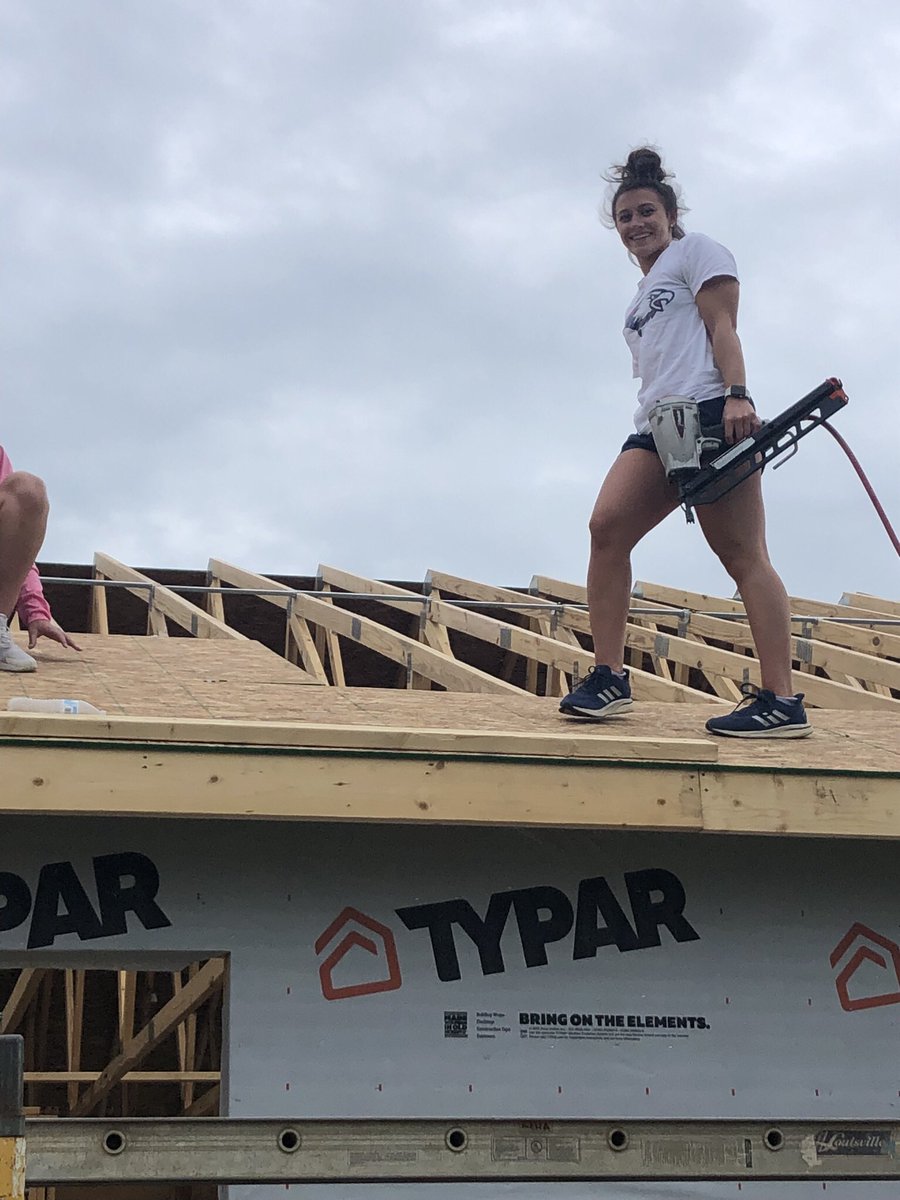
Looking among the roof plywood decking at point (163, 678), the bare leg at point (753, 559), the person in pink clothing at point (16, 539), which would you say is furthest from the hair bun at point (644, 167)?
the person in pink clothing at point (16, 539)

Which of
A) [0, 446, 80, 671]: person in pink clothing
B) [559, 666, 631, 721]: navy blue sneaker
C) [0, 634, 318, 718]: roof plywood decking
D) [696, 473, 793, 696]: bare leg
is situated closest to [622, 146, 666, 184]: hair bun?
[696, 473, 793, 696]: bare leg

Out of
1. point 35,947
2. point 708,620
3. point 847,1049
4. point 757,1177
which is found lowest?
point 757,1177

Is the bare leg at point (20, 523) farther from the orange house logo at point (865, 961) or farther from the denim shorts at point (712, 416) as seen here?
the orange house logo at point (865, 961)

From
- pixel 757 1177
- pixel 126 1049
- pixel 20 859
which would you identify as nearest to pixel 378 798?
pixel 20 859

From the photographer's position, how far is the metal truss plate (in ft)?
9.86

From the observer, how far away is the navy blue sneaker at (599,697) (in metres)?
4.75

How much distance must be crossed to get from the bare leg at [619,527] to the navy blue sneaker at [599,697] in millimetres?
82

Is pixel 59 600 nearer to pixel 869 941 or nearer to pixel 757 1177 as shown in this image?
pixel 869 941

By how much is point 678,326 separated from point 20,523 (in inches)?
90.4

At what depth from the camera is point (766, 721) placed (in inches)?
187

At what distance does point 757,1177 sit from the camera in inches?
130

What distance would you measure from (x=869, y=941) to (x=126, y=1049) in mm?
5499

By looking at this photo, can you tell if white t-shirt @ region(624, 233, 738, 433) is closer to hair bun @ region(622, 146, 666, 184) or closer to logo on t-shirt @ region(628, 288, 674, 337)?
logo on t-shirt @ region(628, 288, 674, 337)

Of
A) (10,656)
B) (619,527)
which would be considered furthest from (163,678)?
(619,527)
